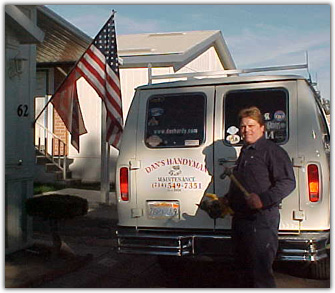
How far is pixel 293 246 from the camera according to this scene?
5172mm

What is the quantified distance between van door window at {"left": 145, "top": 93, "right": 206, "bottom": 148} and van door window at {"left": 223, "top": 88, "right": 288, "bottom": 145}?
28cm

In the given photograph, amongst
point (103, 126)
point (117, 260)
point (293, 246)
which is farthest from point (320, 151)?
point (103, 126)

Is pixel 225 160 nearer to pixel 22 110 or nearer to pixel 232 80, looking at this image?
pixel 232 80

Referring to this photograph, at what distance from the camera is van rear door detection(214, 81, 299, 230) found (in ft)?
17.5

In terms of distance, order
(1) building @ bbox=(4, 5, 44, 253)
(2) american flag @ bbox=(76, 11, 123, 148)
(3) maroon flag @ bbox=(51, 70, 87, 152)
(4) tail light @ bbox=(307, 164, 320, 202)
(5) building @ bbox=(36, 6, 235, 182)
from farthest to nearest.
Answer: (5) building @ bbox=(36, 6, 235, 182), (2) american flag @ bbox=(76, 11, 123, 148), (3) maroon flag @ bbox=(51, 70, 87, 152), (1) building @ bbox=(4, 5, 44, 253), (4) tail light @ bbox=(307, 164, 320, 202)

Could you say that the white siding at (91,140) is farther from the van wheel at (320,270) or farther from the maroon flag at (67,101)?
the van wheel at (320,270)

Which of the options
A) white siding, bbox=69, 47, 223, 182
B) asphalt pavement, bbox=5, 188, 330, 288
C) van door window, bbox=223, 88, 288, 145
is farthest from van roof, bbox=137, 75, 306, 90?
white siding, bbox=69, 47, 223, 182

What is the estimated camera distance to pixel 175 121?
5.88 metres

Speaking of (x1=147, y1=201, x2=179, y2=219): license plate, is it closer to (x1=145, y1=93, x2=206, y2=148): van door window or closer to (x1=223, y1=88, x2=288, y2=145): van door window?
(x1=145, y1=93, x2=206, y2=148): van door window

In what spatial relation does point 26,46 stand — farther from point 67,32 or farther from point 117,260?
point 67,32

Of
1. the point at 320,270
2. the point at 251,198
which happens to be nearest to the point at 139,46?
the point at 320,270

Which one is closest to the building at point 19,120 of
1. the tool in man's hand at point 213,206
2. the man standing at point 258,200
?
the tool in man's hand at point 213,206

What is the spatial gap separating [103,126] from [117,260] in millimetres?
6096

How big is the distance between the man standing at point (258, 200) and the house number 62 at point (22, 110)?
359 centimetres
